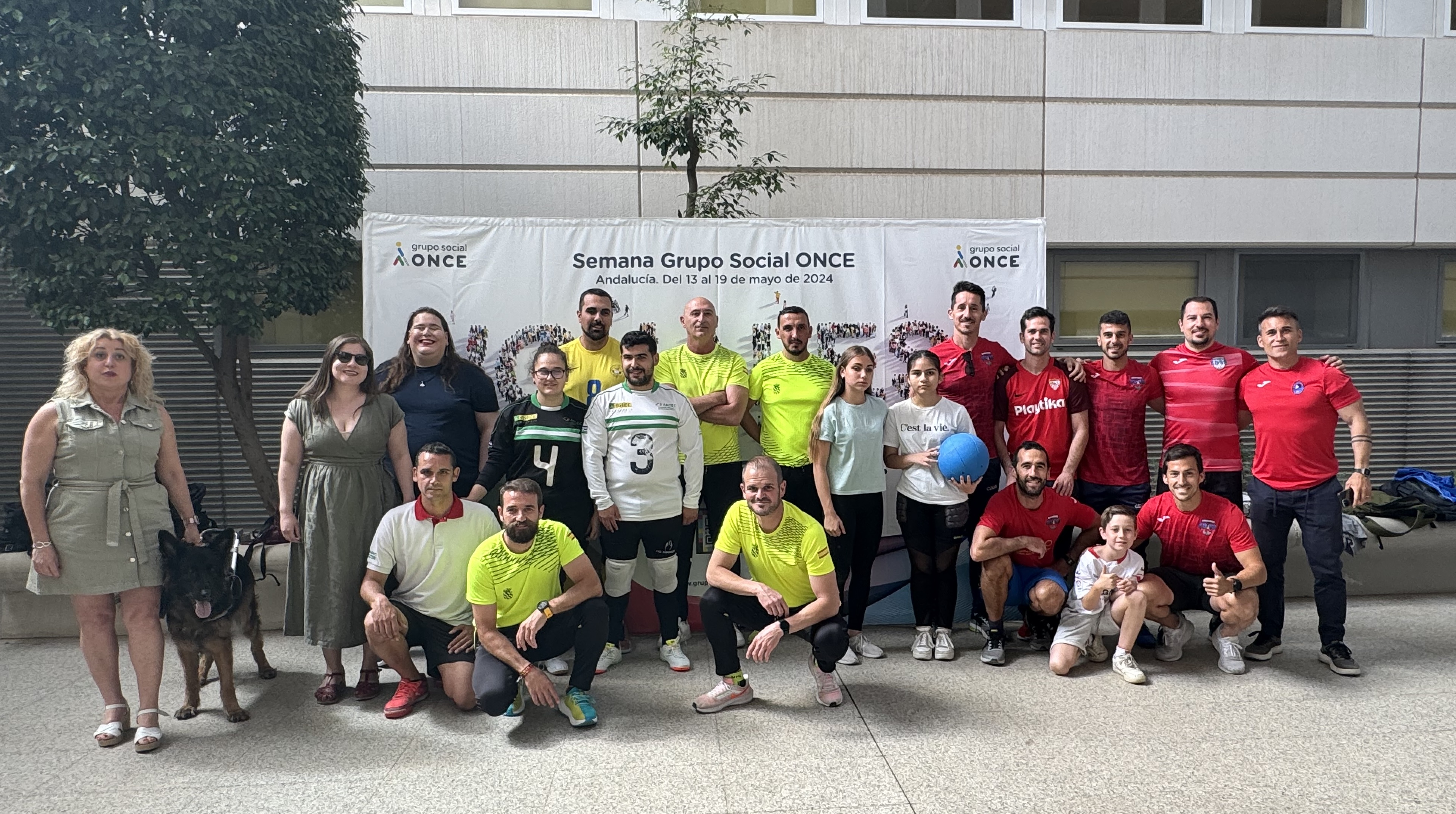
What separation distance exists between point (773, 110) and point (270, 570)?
15.0 ft

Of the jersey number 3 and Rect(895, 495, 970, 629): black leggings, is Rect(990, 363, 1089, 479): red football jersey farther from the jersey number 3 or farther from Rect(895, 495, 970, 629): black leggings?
the jersey number 3

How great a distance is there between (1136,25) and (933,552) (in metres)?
4.86

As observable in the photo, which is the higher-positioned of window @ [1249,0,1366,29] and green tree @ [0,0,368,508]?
window @ [1249,0,1366,29]

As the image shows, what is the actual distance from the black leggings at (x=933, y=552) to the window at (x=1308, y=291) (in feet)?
13.6

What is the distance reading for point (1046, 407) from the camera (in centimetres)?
427

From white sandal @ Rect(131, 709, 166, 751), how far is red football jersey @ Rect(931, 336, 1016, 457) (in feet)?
12.2

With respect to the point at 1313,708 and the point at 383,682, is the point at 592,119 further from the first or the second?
the point at 1313,708

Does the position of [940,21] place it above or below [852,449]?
above

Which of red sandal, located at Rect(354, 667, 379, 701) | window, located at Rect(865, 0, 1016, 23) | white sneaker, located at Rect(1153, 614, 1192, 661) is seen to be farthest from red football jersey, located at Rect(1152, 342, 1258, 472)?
red sandal, located at Rect(354, 667, 379, 701)

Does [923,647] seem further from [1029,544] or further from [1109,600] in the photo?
[1109,600]

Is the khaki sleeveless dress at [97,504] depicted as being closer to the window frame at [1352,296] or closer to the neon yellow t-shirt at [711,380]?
the neon yellow t-shirt at [711,380]

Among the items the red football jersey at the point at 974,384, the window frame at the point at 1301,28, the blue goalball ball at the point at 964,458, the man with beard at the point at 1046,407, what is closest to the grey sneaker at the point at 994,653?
the man with beard at the point at 1046,407

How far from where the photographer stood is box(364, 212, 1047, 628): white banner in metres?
4.55

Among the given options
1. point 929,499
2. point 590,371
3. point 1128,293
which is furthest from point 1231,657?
point 1128,293
